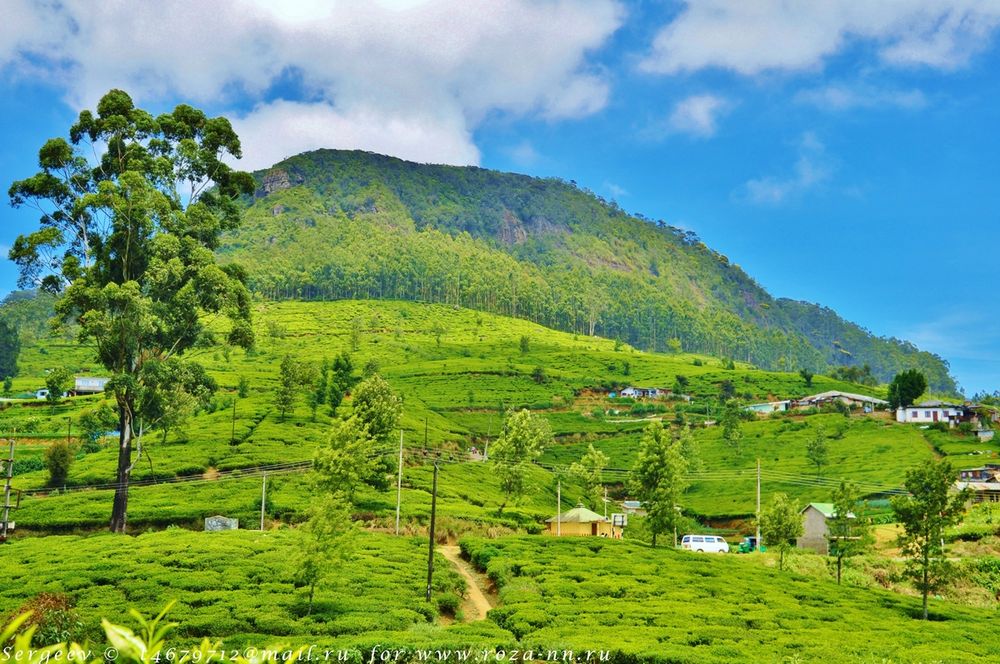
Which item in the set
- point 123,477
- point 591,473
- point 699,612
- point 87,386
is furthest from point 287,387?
point 699,612

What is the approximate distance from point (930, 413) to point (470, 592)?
312ft

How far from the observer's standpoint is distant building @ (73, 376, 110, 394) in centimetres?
10656

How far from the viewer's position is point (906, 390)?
116250 millimetres

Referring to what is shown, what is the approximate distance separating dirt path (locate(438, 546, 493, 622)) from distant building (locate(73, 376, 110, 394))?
7639 centimetres

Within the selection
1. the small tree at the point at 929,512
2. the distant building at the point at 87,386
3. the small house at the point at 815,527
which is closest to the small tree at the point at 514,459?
the small house at the point at 815,527

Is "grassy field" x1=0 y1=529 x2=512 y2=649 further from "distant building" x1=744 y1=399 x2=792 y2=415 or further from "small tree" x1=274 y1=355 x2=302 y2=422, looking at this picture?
"distant building" x1=744 y1=399 x2=792 y2=415

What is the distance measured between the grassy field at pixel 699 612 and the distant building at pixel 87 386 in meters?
78.9

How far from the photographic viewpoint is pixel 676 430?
359ft

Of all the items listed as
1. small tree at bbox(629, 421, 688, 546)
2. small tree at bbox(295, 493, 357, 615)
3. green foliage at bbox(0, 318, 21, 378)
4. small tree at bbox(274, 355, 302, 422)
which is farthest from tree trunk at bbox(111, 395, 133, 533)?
green foliage at bbox(0, 318, 21, 378)

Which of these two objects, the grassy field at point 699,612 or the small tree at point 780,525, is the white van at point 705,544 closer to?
the small tree at point 780,525

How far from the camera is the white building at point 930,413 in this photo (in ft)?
361

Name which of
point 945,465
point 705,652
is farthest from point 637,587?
point 945,465

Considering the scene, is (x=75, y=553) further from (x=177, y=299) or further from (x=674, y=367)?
(x=674, y=367)

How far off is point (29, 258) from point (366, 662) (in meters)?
35.3
